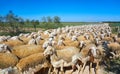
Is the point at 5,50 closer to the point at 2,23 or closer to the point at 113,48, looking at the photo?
the point at 113,48

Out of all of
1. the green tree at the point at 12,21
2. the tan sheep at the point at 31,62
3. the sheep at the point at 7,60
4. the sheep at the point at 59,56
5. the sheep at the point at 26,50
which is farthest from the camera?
the green tree at the point at 12,21

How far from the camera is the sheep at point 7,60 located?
1205 cm

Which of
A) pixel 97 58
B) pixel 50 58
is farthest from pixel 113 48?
pixel 50 58

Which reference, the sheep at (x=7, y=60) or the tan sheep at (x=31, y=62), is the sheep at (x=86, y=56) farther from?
the sheep at (x=7, y=60)

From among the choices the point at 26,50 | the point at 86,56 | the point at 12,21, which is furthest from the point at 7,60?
the point at 12,21

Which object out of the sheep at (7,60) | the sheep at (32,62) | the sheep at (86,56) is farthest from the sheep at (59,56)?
the sheep at (7,60)

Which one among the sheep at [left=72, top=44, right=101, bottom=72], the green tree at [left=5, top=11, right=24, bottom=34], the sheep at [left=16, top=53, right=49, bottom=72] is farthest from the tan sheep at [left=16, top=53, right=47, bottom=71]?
the green tree at [left=5, top=11, right=24, bottom=34]

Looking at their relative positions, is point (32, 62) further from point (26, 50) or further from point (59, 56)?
point (59, 56)

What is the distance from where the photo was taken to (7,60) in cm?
1227

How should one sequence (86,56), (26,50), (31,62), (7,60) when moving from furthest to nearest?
(86,56)
(26,50)
(31,62)
(7,60)

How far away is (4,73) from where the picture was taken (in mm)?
5855

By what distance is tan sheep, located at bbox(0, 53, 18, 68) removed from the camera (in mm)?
Result: 12047

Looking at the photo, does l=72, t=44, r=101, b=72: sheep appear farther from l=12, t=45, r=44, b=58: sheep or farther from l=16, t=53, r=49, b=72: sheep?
l=12, t=45, r=44, b=58: sheep

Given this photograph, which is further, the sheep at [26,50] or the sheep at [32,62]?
the sheep at [26,50]
